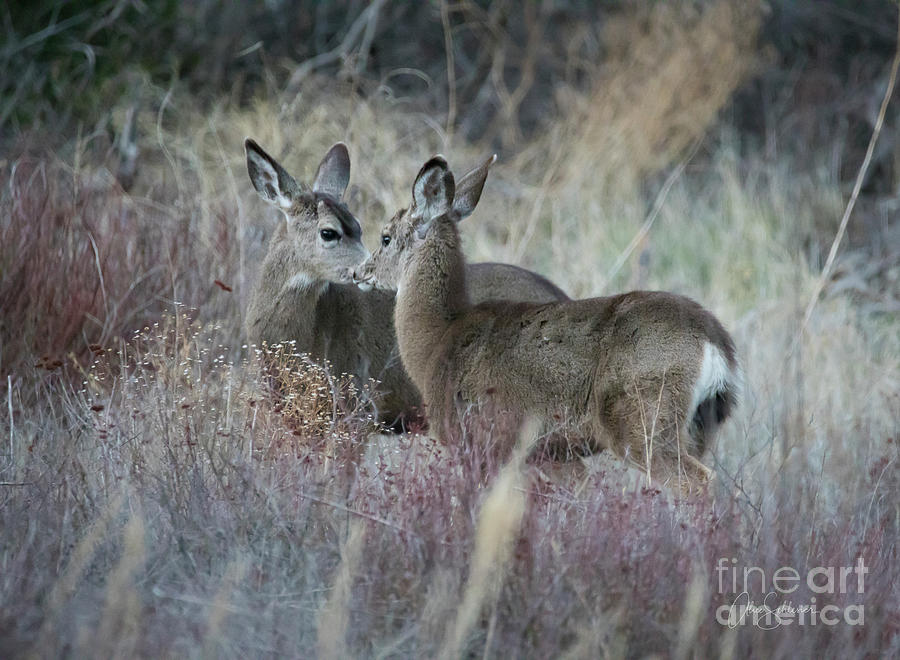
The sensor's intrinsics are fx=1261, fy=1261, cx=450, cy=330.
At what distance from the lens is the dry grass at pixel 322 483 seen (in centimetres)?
374

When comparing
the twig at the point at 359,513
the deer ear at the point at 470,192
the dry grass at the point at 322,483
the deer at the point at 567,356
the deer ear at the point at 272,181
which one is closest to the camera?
the dry grass at the point at 322,483

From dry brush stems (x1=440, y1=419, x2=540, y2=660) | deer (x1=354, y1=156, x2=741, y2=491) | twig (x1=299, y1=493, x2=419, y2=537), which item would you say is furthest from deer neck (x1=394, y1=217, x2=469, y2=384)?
dry brush stems (x1=440, y1=419, x2=540, y2=660)

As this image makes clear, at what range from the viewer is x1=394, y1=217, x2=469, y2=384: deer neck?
241 inches

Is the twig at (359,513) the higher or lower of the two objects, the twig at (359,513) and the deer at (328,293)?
the lower

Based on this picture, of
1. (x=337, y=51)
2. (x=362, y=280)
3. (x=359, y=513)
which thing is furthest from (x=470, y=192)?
(x=337, y=51)

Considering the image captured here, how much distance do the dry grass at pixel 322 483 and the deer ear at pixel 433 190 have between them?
97 centimetres

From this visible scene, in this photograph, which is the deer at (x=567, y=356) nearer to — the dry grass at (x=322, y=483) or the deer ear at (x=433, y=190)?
the deer ear at (x=433, y=190)

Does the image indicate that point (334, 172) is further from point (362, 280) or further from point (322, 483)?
point (322, 483)

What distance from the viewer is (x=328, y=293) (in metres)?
6.79

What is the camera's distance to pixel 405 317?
623 cm

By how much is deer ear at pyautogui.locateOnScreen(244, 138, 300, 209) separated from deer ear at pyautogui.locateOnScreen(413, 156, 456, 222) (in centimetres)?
92

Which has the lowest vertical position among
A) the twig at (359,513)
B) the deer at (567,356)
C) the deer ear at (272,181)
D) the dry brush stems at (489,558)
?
the dry brush stems at (489,558)

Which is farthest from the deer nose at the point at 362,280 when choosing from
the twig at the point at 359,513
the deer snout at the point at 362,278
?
the twig at the point at 359,513

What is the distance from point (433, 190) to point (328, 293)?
3.08 ft
